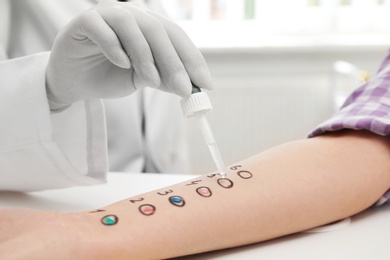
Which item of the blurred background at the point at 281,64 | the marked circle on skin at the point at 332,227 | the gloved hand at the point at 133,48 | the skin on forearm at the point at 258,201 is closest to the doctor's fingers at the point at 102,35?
the gloved hand at the point at 133,48

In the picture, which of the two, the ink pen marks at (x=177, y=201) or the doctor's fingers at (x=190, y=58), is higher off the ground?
the doctor's fingers at (x=190, y=58)

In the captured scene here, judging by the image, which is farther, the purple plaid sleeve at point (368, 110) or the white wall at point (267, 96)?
the white wall at point (267, 96)

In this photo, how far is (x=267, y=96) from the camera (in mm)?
2375

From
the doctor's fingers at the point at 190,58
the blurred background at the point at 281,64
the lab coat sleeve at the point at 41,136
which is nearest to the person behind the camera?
the doctor's fingers at the point at 190,58

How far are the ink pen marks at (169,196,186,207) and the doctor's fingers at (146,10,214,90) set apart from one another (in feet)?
0.45

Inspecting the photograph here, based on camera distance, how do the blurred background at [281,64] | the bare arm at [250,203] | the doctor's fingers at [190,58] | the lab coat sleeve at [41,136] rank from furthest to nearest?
the blurred background at [281,64] < the lab coat sleeve at [41,136] < the doctor's fingers at [190,58] < the bare arm at [250,203]

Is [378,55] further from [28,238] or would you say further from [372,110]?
[28,238]

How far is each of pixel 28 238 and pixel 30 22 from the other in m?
0.72

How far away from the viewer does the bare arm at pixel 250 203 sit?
22.0 inches

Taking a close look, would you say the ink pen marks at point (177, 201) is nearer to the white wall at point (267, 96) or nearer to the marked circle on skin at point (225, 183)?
the marked circle on skin at point (225, 183)

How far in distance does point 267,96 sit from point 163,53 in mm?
1757

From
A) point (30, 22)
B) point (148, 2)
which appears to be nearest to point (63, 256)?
point (30, 22)

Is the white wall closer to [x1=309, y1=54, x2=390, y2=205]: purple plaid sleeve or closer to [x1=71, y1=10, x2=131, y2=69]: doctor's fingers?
[x1=309, y1=54, x2=390, y2=205]: purple plaid sleeve

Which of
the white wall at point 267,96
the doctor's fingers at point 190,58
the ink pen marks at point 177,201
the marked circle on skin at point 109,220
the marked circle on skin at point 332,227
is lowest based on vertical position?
the white wall at point 267,96
